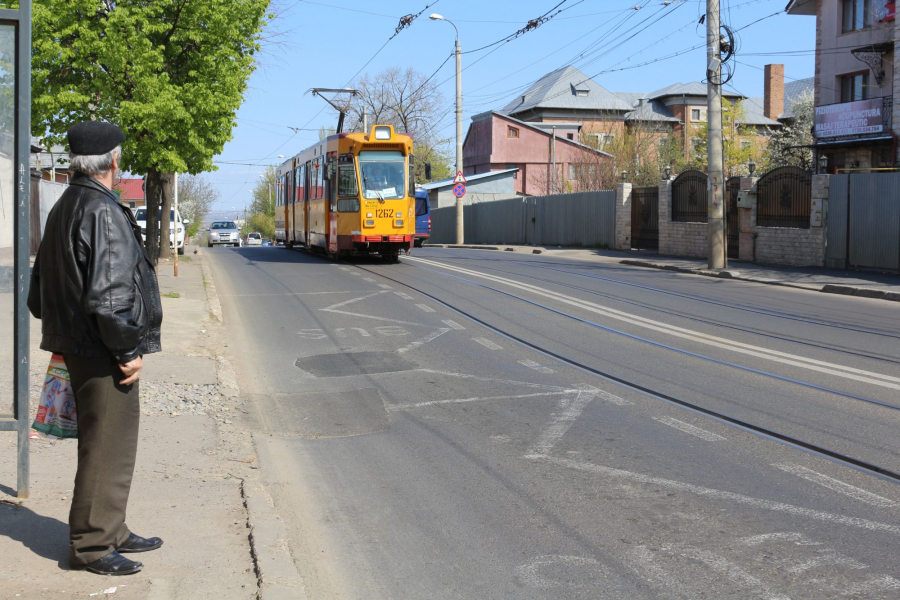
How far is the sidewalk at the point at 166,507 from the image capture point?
→ 12.7 feet

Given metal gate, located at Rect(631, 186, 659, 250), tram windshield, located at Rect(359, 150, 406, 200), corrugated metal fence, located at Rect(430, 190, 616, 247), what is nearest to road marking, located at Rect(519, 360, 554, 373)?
tram windshield, located at Rect(359, 150, 406, 200)

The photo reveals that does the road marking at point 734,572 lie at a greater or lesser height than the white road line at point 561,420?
lesser

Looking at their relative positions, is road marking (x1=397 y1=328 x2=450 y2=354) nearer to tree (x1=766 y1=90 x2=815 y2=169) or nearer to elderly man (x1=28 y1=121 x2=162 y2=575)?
elderly man (x1=28 y1=121 x2=162 y2=575)

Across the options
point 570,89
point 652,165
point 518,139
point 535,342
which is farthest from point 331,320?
point 570,89

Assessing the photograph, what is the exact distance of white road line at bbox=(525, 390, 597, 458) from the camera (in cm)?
625

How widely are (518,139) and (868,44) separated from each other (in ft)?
119


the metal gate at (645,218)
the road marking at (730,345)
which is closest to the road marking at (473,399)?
the road marking at (730,345)

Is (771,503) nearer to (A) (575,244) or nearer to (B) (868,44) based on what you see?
(A) (575,244)

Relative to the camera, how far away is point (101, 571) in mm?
3973

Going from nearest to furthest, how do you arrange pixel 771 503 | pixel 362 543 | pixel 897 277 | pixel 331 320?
pixel 362 543
pixel 771 503
pixel 331 320
pixel 897 277

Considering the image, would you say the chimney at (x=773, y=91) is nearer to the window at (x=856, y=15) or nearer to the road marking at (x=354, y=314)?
the window at (x=856, y=15)

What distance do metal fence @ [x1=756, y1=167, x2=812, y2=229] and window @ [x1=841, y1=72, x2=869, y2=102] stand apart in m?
15.5

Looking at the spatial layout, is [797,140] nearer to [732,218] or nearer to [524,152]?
[524,152]

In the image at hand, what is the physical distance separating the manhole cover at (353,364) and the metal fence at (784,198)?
1532 centimetres
